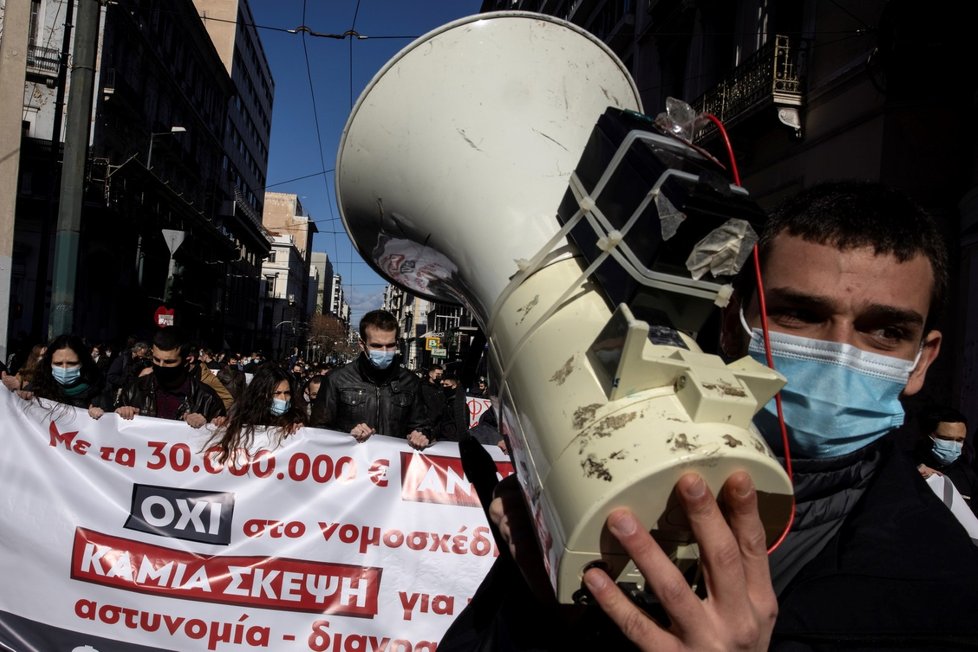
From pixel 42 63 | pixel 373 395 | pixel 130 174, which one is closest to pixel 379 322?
pixel 373 395

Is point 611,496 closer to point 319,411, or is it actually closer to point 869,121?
point 319,411

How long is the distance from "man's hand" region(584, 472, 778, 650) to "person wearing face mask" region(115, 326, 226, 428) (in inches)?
159

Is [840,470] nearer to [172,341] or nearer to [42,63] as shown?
[172,341]

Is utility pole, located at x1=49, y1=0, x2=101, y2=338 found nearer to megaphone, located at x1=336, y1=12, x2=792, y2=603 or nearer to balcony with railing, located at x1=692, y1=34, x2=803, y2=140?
megaphone, located at x1=336, y1=12, x2=792, y2=603

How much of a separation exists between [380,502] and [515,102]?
105 inches

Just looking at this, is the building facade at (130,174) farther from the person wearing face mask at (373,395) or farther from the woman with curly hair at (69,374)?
the person wearing face mask at (373,395)

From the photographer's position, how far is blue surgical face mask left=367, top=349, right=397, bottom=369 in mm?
4621

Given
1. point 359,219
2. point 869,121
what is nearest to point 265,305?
point 869,121

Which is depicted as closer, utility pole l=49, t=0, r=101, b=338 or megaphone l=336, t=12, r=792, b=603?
megaphone l=336, t=12, r=792, b=603

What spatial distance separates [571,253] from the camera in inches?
37.6

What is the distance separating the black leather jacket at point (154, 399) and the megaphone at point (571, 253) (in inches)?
134

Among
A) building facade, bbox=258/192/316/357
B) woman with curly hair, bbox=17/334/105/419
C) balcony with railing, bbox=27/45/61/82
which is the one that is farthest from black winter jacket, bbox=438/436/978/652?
building facade, bbox=258/192/316/357

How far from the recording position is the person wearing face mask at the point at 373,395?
14.9 ft

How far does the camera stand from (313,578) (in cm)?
325
